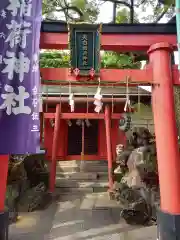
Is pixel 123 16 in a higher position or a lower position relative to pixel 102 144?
higher

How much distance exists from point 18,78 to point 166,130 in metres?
3.24

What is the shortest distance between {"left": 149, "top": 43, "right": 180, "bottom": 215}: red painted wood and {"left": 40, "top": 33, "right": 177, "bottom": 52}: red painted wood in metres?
0.29

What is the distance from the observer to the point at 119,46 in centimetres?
547

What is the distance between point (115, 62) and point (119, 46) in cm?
647

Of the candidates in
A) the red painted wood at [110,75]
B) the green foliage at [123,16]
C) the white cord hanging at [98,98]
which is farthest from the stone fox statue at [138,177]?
the green foliage at [123,16]

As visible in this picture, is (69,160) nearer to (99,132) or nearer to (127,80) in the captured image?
(99,132)

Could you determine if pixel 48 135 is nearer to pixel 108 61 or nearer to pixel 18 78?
pixel 108 61

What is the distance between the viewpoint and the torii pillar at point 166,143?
15.9 feet

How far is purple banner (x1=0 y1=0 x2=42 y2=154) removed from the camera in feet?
13.6

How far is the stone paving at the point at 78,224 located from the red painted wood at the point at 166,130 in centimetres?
121

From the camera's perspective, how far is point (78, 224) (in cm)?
621

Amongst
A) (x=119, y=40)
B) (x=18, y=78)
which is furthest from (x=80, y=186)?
(x=18, y=78)

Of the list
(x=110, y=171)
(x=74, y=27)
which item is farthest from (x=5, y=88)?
(x=110, y=171)

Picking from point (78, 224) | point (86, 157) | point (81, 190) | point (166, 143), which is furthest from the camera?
point (86, 157)
